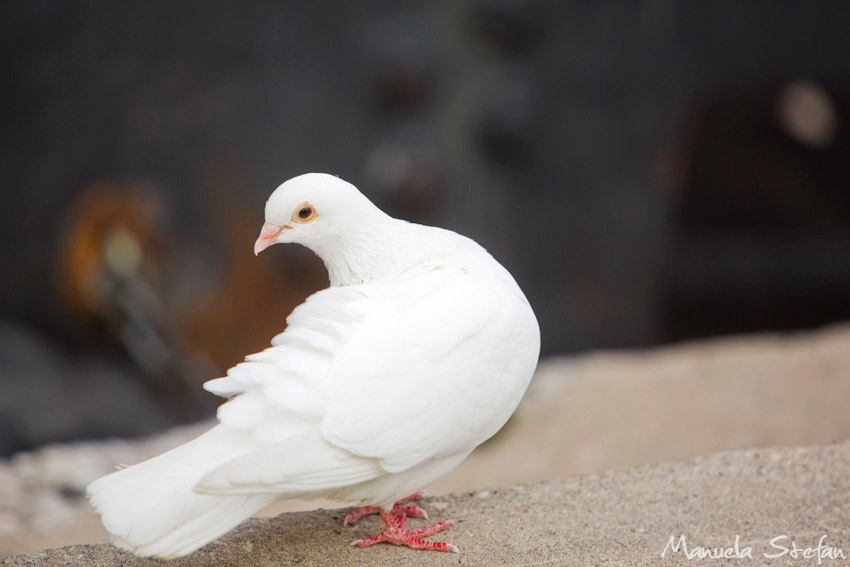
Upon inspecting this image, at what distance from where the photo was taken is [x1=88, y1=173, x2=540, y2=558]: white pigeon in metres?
2.19

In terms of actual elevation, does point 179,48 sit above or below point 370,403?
above

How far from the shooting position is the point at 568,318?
6.43m

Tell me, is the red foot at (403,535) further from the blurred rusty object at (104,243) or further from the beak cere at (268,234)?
the blurred rusty object at (104,243)

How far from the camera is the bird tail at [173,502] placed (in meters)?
2.13

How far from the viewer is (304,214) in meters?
2.81

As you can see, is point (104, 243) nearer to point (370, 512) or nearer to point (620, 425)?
point (370, 512)

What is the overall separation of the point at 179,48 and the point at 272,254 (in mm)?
1452

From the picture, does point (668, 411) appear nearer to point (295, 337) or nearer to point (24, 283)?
point (295, 337)

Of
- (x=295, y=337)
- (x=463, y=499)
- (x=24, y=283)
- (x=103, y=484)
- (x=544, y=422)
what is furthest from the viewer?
(x=544, y=422)

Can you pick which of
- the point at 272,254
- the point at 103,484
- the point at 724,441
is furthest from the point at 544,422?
the point at 103,484

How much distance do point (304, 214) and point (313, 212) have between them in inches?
1.2

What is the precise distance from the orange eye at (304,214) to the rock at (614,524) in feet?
3.54
